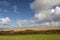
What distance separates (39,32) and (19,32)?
9009 mm

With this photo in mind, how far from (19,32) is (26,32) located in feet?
10.4

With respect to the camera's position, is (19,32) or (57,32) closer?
(57,32)

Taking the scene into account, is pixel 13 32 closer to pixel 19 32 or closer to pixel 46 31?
pixel 19 32

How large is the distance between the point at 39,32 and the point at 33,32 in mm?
2829

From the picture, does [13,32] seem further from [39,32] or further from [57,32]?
[57,32]

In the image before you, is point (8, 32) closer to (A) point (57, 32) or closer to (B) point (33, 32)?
(B) point (33, 32)

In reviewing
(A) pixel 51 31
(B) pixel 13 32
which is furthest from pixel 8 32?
(A) pixel 51 31

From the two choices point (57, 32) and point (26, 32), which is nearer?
point (57, 32)

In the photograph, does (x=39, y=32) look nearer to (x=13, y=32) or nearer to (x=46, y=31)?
(x=46, y=31)

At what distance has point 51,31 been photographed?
57.1 metres

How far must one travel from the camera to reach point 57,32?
179ft

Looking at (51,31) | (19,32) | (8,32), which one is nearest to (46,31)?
(51,31)

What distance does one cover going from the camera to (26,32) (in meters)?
58.2

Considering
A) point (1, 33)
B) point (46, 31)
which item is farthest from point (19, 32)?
point (46, 31)
